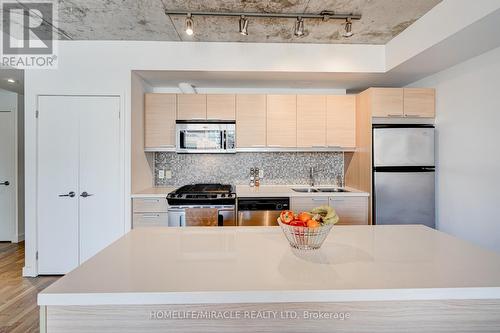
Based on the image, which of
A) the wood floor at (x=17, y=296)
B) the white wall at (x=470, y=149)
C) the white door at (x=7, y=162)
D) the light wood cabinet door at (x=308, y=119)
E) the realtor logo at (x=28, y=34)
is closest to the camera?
the wood floor at (x=17, y=296)

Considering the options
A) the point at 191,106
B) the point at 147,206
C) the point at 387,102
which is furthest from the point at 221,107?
the point at 387,102

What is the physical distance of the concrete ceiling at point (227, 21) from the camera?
217cm

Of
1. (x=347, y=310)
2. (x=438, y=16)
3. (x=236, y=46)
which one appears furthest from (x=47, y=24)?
(x=438, y=16)

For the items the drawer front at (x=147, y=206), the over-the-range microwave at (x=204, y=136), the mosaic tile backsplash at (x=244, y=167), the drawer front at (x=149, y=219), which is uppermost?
the over-the-range microwave at (x=204, y=136)

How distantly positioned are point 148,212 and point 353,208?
7.93 ft

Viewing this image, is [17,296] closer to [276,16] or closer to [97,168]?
[97,168]

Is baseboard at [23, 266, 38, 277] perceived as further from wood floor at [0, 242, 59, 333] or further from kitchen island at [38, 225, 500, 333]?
kitchen island at [38, 225, 500, 333]

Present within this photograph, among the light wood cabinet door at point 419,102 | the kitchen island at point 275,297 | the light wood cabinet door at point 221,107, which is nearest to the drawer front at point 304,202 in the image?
the light wood cabinet door at point 221,107

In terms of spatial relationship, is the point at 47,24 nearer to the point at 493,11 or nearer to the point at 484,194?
the point at 493,11

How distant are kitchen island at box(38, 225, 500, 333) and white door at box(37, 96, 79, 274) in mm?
Answer: 2315

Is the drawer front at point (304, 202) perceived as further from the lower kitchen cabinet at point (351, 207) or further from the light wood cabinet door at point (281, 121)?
the light wood cabinet door at point (281, 121)

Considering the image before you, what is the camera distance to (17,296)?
2.51m

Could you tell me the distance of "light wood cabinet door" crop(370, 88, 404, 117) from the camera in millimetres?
2979

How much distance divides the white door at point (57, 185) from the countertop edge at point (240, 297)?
2.50 meters
